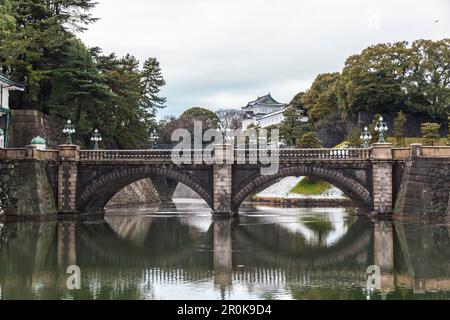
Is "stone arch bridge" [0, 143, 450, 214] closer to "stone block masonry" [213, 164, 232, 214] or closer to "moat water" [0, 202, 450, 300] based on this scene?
"stone block masonry" [213, 164, 232, 214]

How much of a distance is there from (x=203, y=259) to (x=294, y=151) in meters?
18.5

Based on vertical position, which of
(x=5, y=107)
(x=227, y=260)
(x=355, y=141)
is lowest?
(x=227, y=260)

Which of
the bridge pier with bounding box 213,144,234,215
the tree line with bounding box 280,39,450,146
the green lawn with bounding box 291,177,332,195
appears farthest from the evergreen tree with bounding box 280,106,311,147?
the bridge pier with bounding box 213,144,234,215

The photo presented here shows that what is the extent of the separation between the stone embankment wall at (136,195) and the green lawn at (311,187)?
17.3 meters

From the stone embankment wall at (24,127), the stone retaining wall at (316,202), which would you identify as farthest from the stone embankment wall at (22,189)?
the stone retaining wall at (316,202)

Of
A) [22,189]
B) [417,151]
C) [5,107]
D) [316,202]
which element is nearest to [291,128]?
[316,202]

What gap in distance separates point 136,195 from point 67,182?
77.0 ft

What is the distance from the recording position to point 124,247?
27312mm

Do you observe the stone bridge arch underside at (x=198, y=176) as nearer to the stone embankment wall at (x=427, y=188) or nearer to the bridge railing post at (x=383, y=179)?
the bridge railing post at (x=383, y=179)

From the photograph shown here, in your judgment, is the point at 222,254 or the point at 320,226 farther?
the point at 320,226

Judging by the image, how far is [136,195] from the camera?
63500mm

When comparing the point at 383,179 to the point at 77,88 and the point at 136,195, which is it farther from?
the point at 136,195
